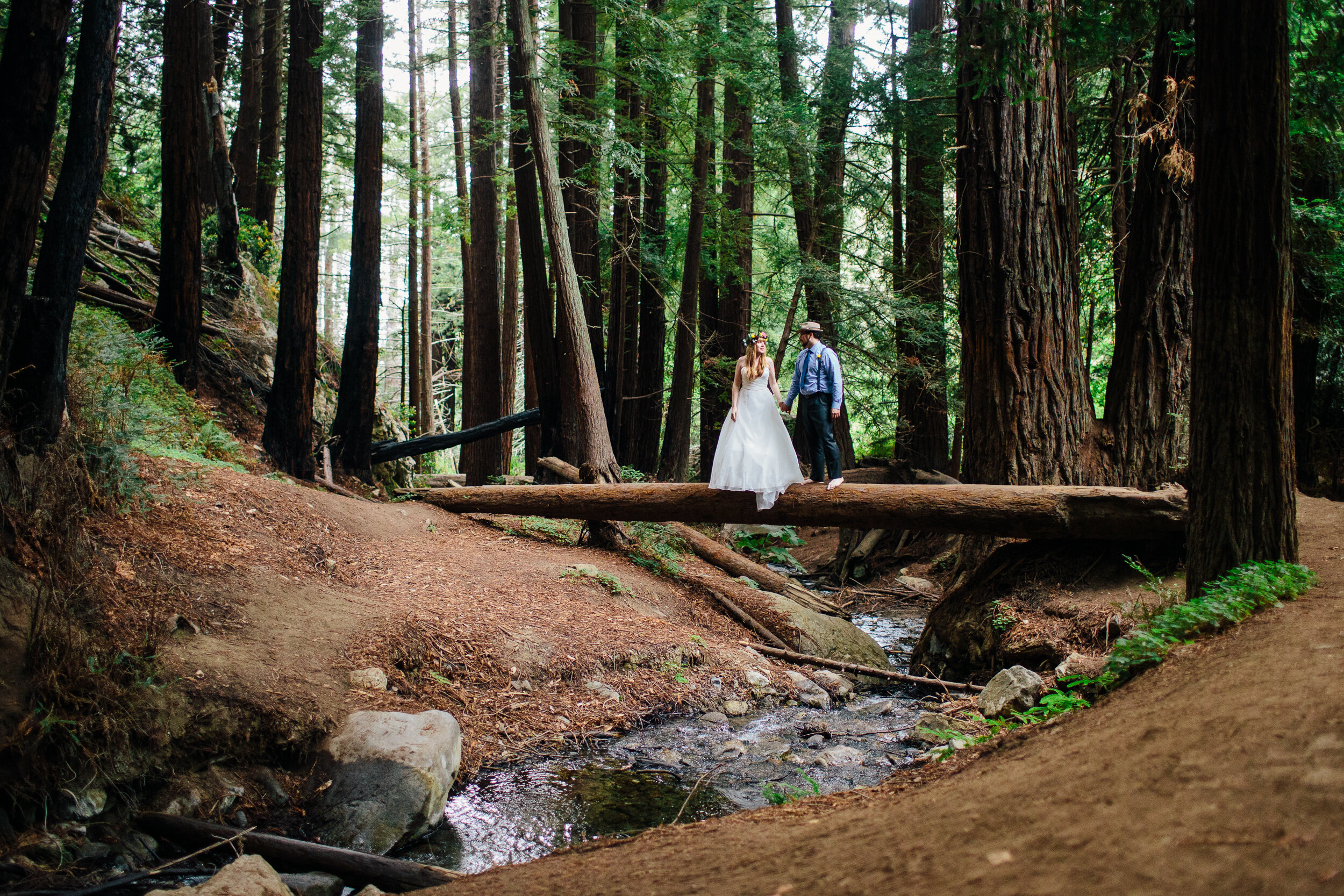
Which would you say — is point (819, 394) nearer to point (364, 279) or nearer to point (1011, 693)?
point (1011, 693)

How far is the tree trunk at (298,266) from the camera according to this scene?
11.5 metres

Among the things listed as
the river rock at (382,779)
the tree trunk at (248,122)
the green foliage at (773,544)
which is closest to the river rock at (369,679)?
the river rock at (382,779)

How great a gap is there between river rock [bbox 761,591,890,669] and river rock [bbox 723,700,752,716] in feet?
5.78

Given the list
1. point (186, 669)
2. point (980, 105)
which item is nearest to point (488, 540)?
point (186, 669)

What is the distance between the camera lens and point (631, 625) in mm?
8672

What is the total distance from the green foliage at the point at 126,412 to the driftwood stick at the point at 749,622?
6.05 meters

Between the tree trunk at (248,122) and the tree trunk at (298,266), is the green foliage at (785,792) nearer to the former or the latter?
the tree trunk at (298,266)

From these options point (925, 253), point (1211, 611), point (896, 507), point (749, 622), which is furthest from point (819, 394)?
point (925, 253)

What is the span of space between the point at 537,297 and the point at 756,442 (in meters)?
6.11

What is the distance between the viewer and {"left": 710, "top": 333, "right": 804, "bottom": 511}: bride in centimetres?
927

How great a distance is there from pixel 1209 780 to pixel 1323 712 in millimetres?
643

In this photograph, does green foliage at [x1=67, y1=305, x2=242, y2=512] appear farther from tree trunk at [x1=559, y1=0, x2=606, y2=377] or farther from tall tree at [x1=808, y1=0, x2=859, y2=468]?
tall tree at [x1=808, y1=0, x2=859, y2=468]

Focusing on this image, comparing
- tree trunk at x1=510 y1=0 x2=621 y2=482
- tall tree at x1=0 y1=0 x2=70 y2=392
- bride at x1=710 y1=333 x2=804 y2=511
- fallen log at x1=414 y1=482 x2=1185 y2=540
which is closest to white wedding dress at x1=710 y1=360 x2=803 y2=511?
bride at x1=710 y1=333 x2=804 y2=511

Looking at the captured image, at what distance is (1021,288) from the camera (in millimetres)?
8648
